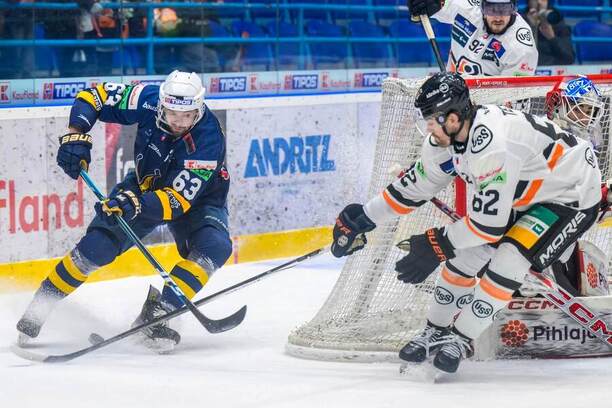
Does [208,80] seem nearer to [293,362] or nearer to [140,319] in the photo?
[140,319]

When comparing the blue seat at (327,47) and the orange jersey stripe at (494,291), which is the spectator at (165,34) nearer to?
the blue seat at (327,47)

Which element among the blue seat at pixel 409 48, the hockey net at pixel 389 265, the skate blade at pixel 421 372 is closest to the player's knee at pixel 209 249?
the hockey net at pixel 389 265

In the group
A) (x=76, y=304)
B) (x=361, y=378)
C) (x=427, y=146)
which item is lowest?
(x=76, y=304)

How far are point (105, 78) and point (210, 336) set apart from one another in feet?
6.48

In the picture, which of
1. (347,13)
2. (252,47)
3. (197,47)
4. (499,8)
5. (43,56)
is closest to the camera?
(499,8)

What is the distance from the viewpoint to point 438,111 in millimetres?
3996

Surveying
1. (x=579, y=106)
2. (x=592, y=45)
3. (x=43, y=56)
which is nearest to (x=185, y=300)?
(x=579, y=106)

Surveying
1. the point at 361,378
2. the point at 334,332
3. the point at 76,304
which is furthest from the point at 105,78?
the point at 361,378

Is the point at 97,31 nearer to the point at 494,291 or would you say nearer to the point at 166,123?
the point at 166,123

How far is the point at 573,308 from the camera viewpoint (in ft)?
14.5

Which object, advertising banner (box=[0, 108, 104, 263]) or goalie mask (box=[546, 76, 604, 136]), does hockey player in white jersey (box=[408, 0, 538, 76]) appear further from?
advertising banner (box=[0, 108, 104, 263])

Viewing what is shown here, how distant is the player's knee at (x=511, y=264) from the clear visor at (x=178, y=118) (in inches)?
50.8

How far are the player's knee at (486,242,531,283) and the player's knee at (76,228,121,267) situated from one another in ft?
4.66

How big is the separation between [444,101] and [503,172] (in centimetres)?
28
